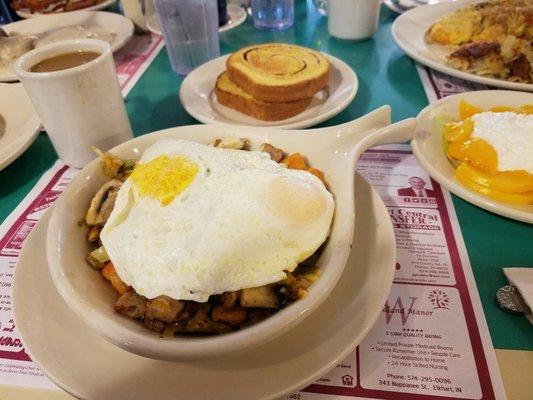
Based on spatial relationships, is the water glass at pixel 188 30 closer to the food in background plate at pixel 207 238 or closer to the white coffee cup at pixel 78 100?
the white coffee cup at pixel 78 100

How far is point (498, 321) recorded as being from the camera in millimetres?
764

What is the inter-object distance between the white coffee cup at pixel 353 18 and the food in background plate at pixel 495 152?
3.06ft

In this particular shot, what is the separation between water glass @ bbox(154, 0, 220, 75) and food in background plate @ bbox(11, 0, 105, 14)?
44.9 inches

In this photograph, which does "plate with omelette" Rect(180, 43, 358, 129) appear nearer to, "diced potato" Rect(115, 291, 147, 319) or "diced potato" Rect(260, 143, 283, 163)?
"diced potato" Rect(260, 143, 283, 163)

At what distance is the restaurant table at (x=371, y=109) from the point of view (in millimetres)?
723

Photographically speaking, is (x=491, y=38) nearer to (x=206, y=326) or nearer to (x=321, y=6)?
(x=321, y=6)

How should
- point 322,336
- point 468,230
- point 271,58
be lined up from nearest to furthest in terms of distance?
point 322,336, point 468,230, point 271,58

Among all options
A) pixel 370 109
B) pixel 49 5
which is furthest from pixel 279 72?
pixel 49 5

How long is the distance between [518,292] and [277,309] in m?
0.50

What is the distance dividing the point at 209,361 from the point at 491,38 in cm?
171

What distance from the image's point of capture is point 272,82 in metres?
1.36

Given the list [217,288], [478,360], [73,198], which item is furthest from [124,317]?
[478,360]

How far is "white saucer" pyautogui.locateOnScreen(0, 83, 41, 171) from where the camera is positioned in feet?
3.80

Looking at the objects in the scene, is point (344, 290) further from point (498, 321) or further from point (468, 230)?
point (468, 230)
